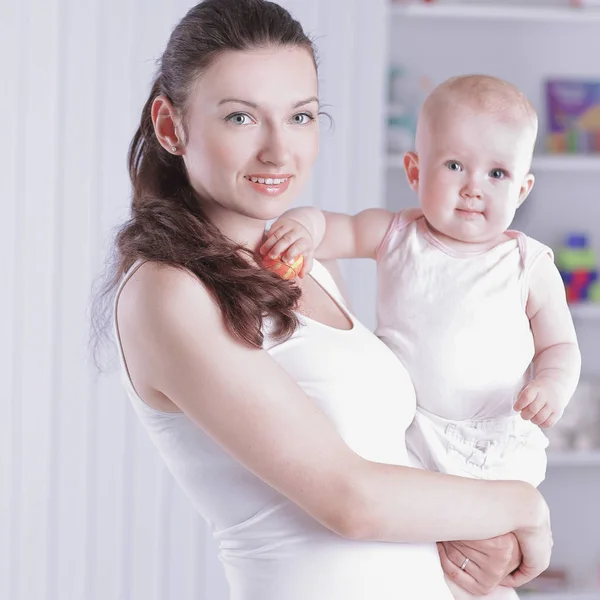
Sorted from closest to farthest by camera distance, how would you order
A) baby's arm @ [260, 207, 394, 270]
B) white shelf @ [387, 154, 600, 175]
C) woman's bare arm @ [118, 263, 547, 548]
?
woman's bare arm @ [118, 263, 547, 548] < baby's arm @ [260, 207, 394, 270] < white shelf @ [387, 154, 600, 175]

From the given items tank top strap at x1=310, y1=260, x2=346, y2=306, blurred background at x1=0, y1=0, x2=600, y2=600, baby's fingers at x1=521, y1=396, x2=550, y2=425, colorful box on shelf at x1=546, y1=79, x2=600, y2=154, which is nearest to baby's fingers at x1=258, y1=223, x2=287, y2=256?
tank top strap at x1=310, y1=260, x2=346, y2=306

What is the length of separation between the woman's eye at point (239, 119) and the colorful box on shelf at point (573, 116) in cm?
232

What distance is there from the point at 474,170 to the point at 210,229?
401 millimetres

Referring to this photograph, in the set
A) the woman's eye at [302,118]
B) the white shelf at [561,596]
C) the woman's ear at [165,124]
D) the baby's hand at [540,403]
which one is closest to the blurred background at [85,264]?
the white shelf at [561,596]

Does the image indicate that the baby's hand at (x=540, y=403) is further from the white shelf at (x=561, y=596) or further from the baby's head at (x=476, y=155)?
the white shelf at (x=561, y=596)

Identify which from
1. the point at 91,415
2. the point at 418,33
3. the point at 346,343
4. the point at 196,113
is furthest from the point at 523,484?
the point at 418,33

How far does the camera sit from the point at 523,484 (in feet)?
4.09

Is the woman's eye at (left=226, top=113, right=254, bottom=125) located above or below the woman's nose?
above

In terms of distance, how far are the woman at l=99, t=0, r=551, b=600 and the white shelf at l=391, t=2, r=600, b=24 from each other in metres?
1.88

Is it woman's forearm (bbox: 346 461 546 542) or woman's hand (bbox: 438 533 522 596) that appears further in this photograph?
woman's hand (bbox: 438 533 522 596)

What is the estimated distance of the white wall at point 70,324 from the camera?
Answer: 258 cm

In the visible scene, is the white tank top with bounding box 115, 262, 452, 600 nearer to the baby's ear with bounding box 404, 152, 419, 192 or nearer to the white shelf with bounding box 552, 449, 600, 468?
the baby's ear with bounding box 404, 152, 419, 192

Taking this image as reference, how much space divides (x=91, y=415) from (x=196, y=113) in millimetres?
1622

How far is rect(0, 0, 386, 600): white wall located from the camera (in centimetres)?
258
